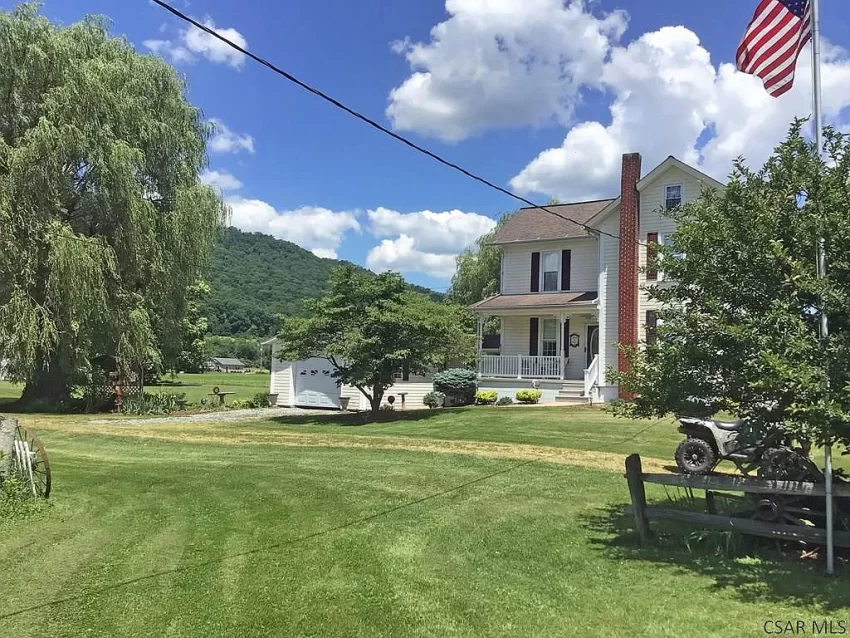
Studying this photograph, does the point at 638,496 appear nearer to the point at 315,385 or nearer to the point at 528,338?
the point at 528,338

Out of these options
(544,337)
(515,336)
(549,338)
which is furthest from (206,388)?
(549,338)

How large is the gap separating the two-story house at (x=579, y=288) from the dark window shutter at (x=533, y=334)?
4 cm

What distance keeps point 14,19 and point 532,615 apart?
2437 cm

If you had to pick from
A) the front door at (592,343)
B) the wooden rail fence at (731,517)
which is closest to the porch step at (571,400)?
the front door at (592,343)

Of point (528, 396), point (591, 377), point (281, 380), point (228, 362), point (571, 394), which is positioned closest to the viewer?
point (591, 377)

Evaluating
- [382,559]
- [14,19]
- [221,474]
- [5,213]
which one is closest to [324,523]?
[382,559]

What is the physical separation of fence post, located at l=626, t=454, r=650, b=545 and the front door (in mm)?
18159

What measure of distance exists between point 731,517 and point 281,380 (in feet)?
71.7

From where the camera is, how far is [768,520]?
653 cm

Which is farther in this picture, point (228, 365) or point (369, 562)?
point (228, 365)

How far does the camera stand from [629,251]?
22.7 metres

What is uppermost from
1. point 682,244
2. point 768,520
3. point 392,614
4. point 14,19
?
point 14,19

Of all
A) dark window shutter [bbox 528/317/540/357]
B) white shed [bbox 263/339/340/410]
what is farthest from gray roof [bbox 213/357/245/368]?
dark window shutter [bbox 528/317/540/357]

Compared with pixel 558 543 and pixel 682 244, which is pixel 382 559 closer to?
pixel 558 543
